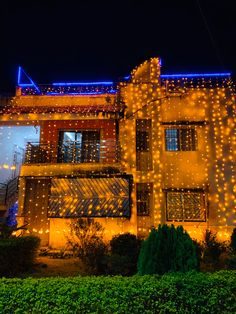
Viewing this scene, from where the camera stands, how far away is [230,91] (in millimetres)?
17906

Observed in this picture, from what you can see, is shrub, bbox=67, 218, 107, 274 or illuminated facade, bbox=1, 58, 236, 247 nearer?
shrub, bbox=67, 218, 107, 274

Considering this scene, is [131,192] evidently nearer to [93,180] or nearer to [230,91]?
[93,180]

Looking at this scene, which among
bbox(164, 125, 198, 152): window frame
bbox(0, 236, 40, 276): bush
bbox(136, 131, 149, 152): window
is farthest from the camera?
bbox(136, 131, 149, 152): window

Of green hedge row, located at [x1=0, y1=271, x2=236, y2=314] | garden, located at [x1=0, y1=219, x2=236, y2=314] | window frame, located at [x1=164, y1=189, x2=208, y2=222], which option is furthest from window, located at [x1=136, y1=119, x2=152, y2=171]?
green hedge row, located at [x1=0, y1=271, x2=236, y2=314]

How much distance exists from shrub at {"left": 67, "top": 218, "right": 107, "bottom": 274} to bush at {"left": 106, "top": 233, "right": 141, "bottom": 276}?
419 millimetres

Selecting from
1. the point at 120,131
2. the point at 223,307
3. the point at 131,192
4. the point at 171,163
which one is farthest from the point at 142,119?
the point at 223,307

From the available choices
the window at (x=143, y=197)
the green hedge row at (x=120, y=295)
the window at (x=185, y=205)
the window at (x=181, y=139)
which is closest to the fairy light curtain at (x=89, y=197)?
the window at (x=143, y=197)

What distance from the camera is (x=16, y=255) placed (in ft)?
35.4

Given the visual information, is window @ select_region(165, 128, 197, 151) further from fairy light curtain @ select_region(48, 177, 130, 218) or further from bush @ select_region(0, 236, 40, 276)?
bush @ select_region(0, 236, 40, 276)

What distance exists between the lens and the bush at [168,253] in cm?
680

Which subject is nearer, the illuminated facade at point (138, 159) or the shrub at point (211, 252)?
the shrub at point (211, 252)

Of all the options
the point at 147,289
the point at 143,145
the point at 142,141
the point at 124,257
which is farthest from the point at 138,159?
the point at 147,289

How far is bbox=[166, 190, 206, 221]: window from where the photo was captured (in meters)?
16.5

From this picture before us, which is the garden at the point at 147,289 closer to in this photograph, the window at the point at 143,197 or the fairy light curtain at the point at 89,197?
the fairy light curtain at the point at 89,197
